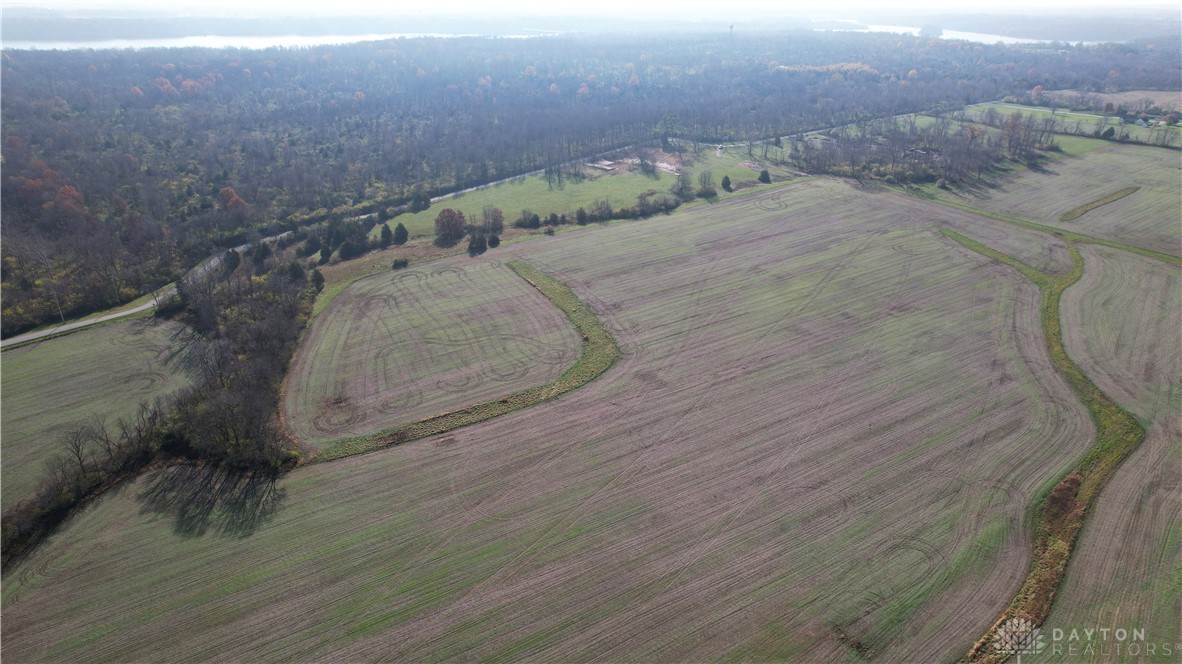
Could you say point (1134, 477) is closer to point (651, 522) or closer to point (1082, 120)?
point (651, 522)

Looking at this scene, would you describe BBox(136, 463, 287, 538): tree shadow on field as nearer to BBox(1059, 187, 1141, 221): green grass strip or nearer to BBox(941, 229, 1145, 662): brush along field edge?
BBox(941, 229, 1145, 662): brush along field edge

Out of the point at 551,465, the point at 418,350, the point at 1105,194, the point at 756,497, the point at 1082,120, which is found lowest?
the point at 756,497

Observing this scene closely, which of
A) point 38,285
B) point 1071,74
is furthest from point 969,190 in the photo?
point 1071,74

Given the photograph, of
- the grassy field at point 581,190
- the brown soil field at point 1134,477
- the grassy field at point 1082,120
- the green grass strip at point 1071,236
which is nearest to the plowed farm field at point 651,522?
the brown soil field at point 1134,477

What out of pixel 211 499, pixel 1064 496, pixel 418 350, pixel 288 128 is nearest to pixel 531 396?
pixel 418 350

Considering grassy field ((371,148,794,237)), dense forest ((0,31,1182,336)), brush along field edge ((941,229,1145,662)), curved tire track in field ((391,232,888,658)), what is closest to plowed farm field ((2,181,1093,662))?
curved tire track in field ((391,232,888,658))

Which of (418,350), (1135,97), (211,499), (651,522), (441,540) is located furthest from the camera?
(1135,97)

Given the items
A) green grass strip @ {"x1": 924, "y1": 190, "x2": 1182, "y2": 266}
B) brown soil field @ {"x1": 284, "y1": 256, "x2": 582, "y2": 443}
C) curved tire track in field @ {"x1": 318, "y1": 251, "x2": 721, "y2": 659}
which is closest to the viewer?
curved tire track in field @ {"x1": 318, "y1": 251, "x2": 721, "y2": 659}
